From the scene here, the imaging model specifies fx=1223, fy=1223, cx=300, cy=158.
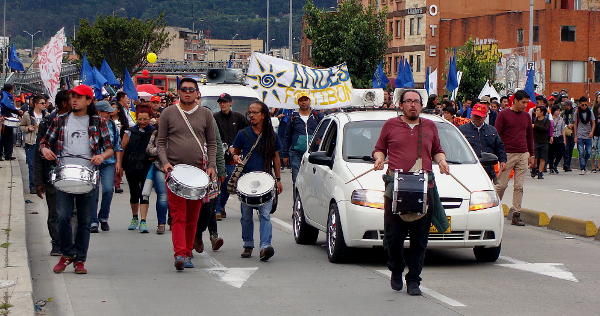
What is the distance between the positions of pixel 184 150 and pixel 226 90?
51.0 feet

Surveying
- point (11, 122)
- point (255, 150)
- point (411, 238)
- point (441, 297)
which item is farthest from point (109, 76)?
point (441, 297)

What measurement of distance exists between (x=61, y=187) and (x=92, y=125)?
0.68 m

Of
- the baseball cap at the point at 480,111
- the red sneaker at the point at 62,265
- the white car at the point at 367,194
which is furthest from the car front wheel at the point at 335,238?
the baseball cap at the point at 480,111

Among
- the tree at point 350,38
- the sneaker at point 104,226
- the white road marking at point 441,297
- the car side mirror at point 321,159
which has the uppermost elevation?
the tree at point 350,38

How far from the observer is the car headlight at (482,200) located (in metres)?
11.9

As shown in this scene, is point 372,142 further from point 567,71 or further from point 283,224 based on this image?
point 567,71

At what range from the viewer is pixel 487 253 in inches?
490

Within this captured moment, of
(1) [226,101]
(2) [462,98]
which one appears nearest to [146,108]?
(1) [226,101]

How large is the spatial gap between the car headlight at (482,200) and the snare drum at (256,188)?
205 centimetres

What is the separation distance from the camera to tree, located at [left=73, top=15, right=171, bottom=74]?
94.5m

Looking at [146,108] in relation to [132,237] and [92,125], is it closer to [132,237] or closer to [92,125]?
[132,237]

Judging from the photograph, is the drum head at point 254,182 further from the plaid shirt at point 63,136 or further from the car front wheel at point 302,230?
the plaid shirt at point 63,136

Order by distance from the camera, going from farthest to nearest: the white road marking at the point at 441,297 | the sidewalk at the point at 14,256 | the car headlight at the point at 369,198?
the car headlight at the point at 369,198 < the white road marking at the point at 441,297 < the sidewalk at the point at 14,256

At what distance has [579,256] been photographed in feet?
43.4
